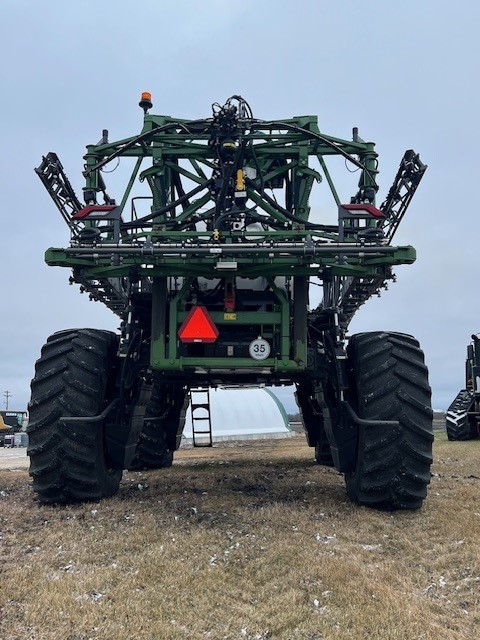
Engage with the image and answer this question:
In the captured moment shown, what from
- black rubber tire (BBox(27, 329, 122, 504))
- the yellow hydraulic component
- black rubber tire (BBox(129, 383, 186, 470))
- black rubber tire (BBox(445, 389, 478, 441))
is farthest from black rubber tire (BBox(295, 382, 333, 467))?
black rubber tire (BBox(445, 389, 478, 441))

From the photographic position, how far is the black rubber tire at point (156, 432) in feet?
31.8

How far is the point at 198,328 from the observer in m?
5.78

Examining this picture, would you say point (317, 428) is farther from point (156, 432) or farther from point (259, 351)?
point (259, 351)

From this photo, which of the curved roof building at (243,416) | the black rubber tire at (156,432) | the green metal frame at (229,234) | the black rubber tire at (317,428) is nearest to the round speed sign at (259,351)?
the green metal frame at (229,234)

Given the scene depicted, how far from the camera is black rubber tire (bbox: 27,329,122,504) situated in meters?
5.66

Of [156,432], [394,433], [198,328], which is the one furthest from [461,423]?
[198,328]

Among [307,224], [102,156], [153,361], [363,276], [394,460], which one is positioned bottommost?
[394,460]

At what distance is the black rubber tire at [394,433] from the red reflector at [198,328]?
4.90 ft

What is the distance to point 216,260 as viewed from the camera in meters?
5.48

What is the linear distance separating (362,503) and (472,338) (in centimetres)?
1420

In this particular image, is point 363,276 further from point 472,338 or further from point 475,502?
point 472,338

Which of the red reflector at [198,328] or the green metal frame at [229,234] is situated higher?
the green metal frame at [229,234]

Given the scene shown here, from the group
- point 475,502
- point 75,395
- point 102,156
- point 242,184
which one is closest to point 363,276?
point 242,184

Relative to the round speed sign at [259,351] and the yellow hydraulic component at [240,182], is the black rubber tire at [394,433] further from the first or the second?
the yellow hydraulic component at [240,182]
